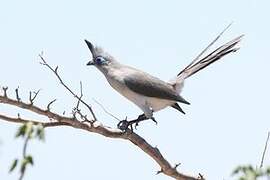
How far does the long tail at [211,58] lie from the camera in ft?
27.2

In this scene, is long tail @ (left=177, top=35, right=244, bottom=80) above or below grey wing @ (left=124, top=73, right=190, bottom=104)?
above

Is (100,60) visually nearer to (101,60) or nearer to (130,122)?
(101,60)

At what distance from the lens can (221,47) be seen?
835 cm

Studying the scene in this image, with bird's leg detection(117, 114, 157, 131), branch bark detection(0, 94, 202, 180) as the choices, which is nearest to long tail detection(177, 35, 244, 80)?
bird's leg detection(117, 114, 157, 131)

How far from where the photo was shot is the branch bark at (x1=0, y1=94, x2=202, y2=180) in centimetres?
590

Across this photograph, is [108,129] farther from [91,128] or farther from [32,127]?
→ [32,127]

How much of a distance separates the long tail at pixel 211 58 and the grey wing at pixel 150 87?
0.40m

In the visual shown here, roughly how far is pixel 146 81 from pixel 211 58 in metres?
0.96

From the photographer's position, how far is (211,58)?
833 centimetres

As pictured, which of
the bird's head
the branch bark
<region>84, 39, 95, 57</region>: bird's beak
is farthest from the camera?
the bird's head

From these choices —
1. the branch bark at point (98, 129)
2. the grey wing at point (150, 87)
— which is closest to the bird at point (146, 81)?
the grey wing at point (150, 87)

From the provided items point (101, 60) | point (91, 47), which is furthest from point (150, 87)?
point (91, 47)

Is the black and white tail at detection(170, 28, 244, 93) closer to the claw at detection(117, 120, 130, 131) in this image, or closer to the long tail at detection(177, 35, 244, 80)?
the long tail at detection(177, 35, 244, 80)

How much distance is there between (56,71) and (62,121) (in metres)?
0.51
